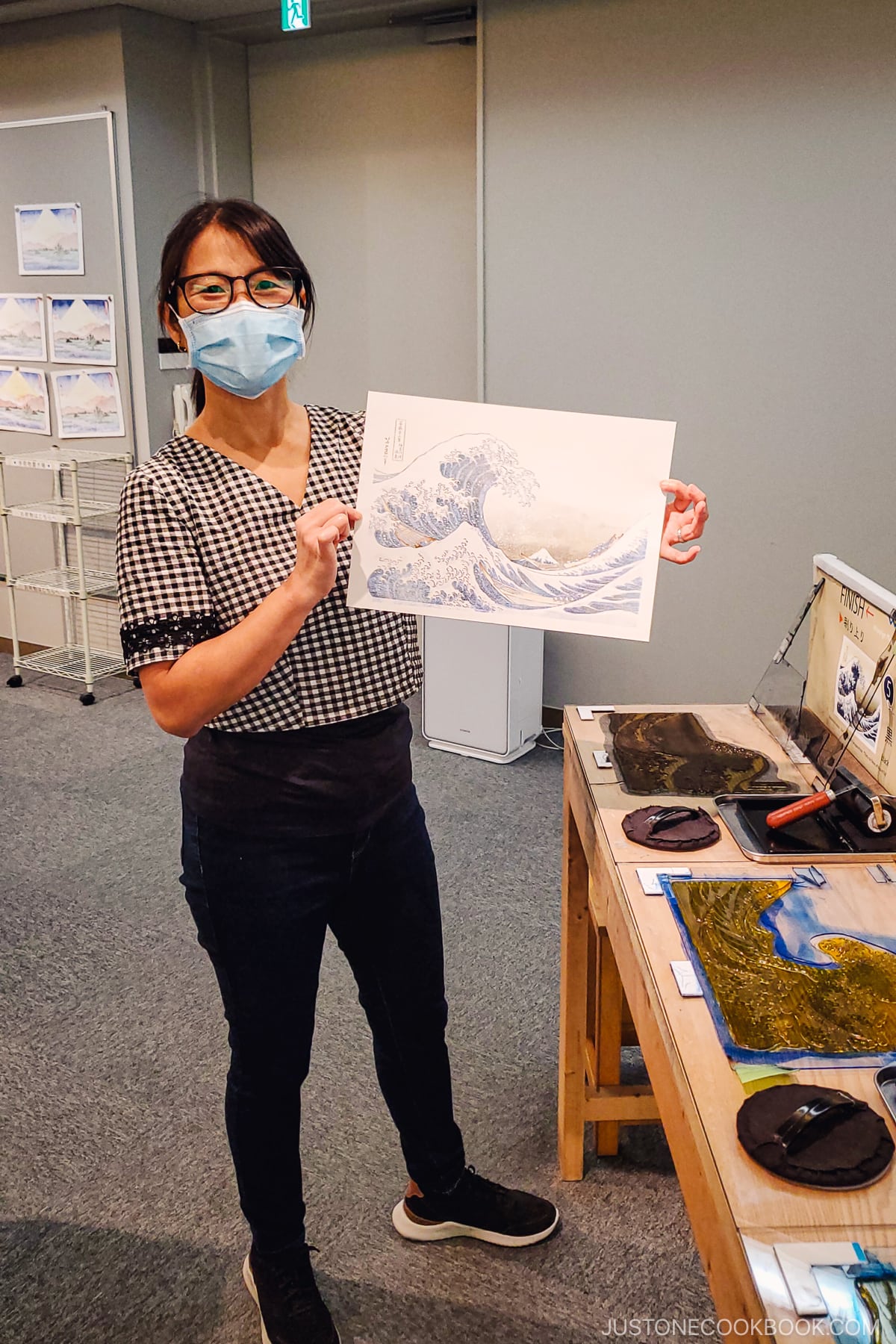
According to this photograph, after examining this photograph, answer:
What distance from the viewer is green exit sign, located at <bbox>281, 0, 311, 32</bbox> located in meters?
3.51

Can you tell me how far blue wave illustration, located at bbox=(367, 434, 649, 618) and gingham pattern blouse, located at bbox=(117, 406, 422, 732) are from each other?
0.21 ft

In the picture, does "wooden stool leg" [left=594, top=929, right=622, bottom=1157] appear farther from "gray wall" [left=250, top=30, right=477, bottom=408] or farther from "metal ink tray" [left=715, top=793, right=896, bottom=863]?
"gray wall" [left=250, top=30, right=477, bottom=408]

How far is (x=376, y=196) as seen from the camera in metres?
4.21

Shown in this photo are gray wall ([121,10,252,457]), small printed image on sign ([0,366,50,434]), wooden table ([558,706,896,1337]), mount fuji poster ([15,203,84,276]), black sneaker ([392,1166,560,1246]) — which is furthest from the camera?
small printed image on sign ([0,366,50,434])

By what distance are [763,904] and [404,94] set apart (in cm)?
372

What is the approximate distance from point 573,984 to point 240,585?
3.07 ft

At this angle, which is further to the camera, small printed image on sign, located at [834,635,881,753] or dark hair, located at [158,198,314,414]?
small printed image on sign, located at [834,635,881,753]

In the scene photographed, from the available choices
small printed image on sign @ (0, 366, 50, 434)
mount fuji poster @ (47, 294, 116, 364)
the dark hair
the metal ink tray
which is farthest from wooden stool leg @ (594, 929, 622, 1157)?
small printed image on sign @ (0, 366, 50, 434)

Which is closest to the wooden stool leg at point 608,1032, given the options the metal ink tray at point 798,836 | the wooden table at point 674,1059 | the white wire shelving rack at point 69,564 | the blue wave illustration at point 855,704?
the wooden table at point 674,1059

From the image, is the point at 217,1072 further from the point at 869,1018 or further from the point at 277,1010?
the point at 869,1018

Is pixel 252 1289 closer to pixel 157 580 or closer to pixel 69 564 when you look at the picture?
pixel 157 580

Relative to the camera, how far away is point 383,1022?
5.28 ft

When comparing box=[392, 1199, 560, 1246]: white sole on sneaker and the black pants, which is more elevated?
the black pants

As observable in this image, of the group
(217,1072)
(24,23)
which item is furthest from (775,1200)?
(24,23)
